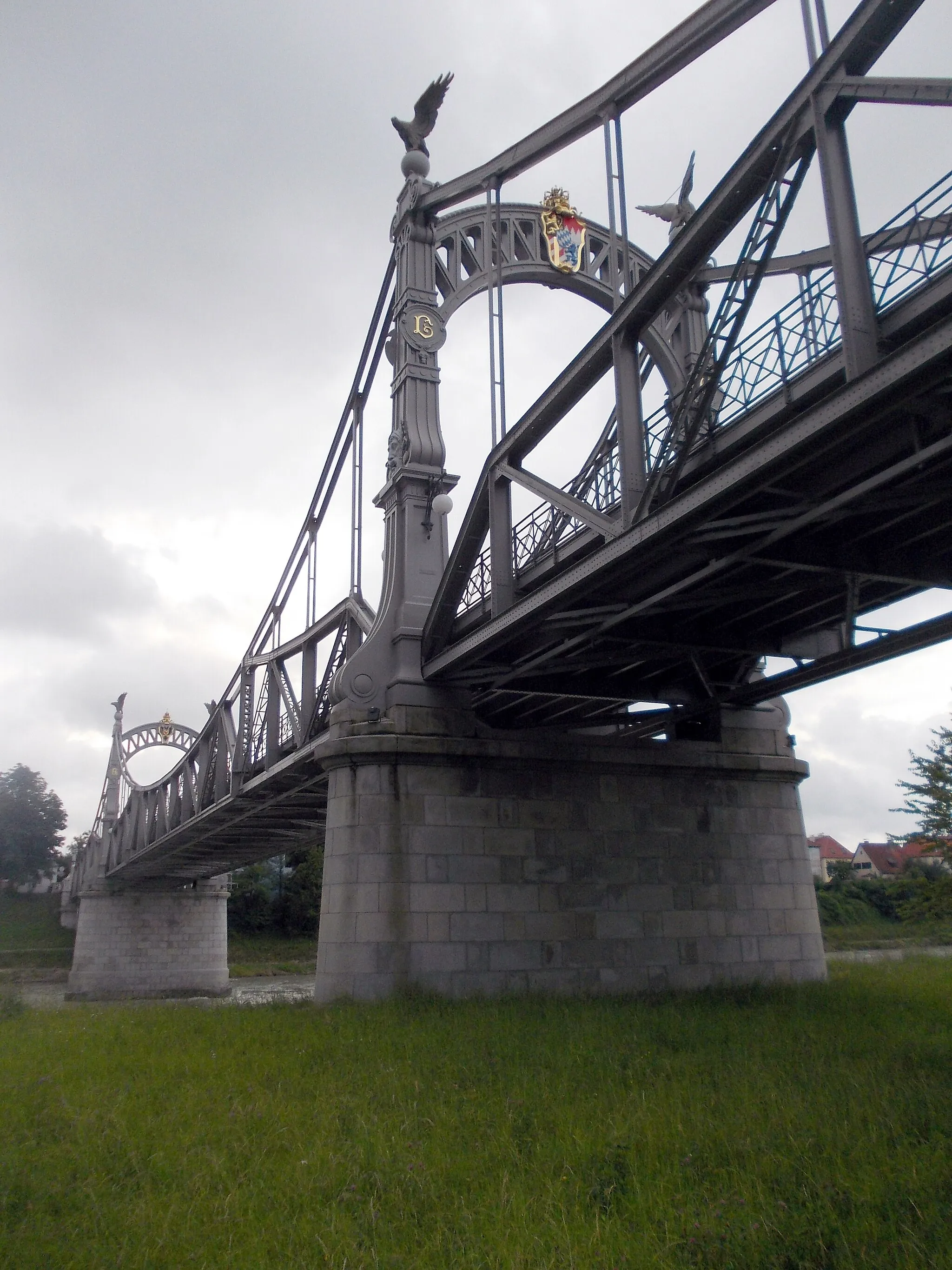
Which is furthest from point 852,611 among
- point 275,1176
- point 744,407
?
point 275,1176

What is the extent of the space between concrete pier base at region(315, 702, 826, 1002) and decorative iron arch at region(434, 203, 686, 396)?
22.4 feet

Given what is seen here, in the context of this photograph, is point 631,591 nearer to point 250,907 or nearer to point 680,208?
point 680,208

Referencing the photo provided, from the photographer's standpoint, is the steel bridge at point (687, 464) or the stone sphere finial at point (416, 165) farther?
the stone sphere finial at point (416, 165)

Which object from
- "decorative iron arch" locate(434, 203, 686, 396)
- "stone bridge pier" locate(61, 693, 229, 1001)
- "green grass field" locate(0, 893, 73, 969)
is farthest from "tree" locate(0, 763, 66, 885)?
"decorative iron arch" locate(434, 203, 686, 396)

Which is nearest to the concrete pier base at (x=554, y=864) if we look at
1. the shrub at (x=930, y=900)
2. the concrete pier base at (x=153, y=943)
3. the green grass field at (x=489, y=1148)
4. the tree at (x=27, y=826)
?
the green grass field at (x=489, y=1148)

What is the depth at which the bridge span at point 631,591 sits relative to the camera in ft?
25.4

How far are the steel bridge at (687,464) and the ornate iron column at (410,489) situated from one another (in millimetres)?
63

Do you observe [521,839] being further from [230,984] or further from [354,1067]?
[230,984]

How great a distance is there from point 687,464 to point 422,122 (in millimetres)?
13186

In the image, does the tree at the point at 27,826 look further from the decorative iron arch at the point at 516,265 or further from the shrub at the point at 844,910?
the decorative iron arch at the point at 516,265

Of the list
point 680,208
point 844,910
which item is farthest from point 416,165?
point 844,910

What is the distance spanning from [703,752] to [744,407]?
8.80 m

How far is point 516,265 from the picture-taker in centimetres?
1872

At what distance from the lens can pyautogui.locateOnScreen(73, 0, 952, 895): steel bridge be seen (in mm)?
7363
